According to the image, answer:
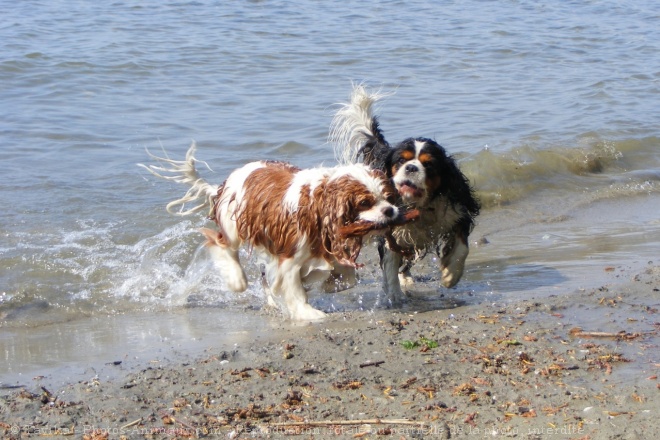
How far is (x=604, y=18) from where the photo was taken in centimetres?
1973

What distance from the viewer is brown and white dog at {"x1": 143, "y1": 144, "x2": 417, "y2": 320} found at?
17.0ft

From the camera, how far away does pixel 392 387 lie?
421 cm

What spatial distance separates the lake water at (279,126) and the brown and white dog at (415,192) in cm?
27

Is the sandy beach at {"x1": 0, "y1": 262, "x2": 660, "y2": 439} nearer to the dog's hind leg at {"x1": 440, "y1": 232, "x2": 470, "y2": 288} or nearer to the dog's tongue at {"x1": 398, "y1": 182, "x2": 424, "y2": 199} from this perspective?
the dog's tongue at {"x1": 398, "y1": 182, "x2": 424, "y2": 199}

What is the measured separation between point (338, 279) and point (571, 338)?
1.67 m

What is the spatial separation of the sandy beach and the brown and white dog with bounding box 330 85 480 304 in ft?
3.10

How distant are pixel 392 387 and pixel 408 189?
1897 mm

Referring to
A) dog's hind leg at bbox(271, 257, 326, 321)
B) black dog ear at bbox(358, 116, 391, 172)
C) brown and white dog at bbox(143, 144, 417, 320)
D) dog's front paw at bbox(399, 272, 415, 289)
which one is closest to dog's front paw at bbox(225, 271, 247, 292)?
brown and white dog at bbox(143, 144, 417, 320)

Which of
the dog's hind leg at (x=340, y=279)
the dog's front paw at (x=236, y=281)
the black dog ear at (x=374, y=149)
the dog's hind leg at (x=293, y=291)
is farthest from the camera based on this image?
the dog's front paw at (x=236, y=281)

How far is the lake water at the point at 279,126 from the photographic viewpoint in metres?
6.62

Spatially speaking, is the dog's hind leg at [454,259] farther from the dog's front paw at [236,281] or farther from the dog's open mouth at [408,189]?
the dog's front paw at [236,281]

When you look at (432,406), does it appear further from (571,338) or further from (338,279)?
(338,279)

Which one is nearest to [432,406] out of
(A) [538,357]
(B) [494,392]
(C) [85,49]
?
(B) [494,392]

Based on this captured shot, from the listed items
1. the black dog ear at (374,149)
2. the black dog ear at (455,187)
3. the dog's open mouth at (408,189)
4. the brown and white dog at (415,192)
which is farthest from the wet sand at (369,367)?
Result: the black dog ear at (374,149)
